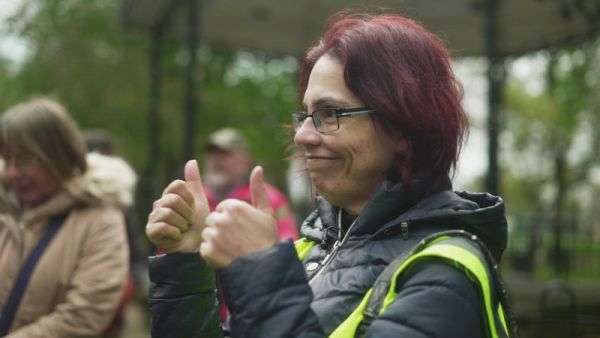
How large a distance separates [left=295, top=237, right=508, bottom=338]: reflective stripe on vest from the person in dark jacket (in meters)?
0.02

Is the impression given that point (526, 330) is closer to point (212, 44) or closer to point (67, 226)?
A: point (212, 44)

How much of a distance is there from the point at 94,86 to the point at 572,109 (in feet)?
27.5

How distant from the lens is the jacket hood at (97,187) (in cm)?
333

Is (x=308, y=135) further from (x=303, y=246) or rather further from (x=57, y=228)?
(x=57, y=228)

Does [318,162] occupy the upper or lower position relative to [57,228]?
upper

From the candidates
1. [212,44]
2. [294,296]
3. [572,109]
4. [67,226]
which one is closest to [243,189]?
[67,226]

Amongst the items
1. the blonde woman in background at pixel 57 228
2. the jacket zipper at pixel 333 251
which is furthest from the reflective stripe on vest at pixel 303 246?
the blonde woman in background at pixel 57 228

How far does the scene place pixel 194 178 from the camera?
1908mm

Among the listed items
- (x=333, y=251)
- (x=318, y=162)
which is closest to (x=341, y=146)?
(x=318, y=162)

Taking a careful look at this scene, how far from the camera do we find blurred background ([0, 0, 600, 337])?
7.81 meters

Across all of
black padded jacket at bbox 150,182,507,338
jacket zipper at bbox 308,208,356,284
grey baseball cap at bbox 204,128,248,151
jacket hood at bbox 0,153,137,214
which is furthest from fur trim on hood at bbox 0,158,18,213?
grey baseball cap at bbox 204,128,248,151

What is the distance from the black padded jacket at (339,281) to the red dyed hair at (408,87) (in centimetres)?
9

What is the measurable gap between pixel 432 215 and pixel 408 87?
0.29 metres

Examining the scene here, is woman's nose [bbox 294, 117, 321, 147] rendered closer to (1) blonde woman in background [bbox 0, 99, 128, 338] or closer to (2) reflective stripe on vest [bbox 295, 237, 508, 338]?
(2) reflective stripe on vest [bbox 295, 237, 508, 338]
